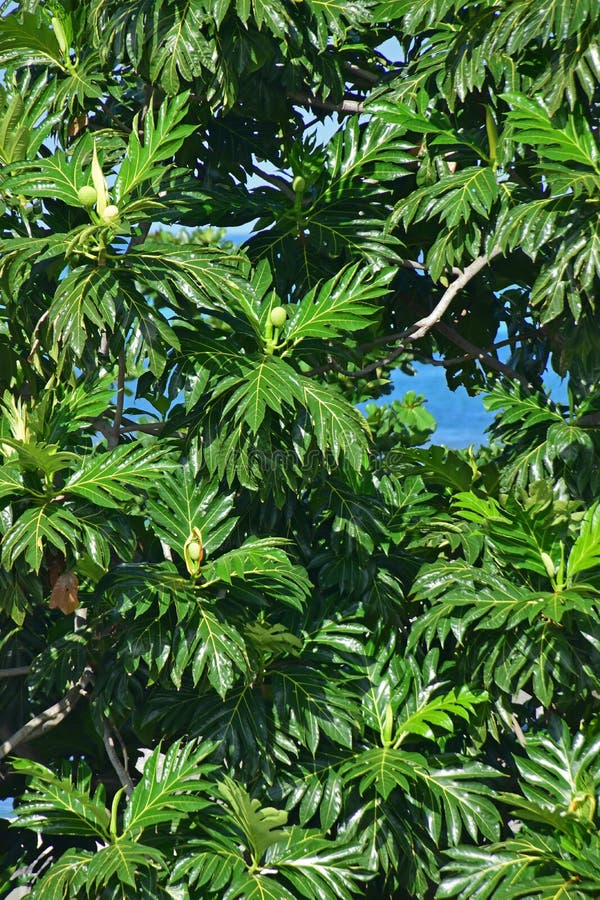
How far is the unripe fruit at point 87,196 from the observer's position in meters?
2.67

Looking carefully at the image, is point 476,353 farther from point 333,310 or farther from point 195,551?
point 195,551

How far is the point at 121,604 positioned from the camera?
2.73 m

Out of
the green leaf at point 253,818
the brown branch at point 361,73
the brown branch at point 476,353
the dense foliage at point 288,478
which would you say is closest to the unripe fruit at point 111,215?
the dense foliage at point 288,478

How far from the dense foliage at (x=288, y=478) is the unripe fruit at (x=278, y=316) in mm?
12

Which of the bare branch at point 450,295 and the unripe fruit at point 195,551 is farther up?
the bare branch at point 450,295

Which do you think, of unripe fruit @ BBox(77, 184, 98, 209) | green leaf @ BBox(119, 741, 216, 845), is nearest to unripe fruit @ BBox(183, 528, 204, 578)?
green leaf @ BBox(119, 741, 216, 845)

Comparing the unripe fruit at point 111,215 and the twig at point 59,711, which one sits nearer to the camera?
the unripe fruit at point 111,215

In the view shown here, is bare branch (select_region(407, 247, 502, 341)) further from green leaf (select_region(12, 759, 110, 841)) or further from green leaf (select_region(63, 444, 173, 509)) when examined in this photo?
Answer: green leaf (select_region(12, 759, 110, 841))

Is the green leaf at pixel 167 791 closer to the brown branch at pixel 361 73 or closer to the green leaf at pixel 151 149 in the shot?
the green leaf at pixel 151 149

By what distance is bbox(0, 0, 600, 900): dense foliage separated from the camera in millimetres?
2736

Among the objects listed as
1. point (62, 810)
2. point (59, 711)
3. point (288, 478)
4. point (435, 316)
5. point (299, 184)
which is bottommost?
point (62, 810)

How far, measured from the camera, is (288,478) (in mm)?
2863

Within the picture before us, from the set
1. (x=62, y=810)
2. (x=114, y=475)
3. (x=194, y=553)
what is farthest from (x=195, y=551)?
(x=62, y=810)

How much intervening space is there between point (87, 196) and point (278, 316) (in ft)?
1.81
